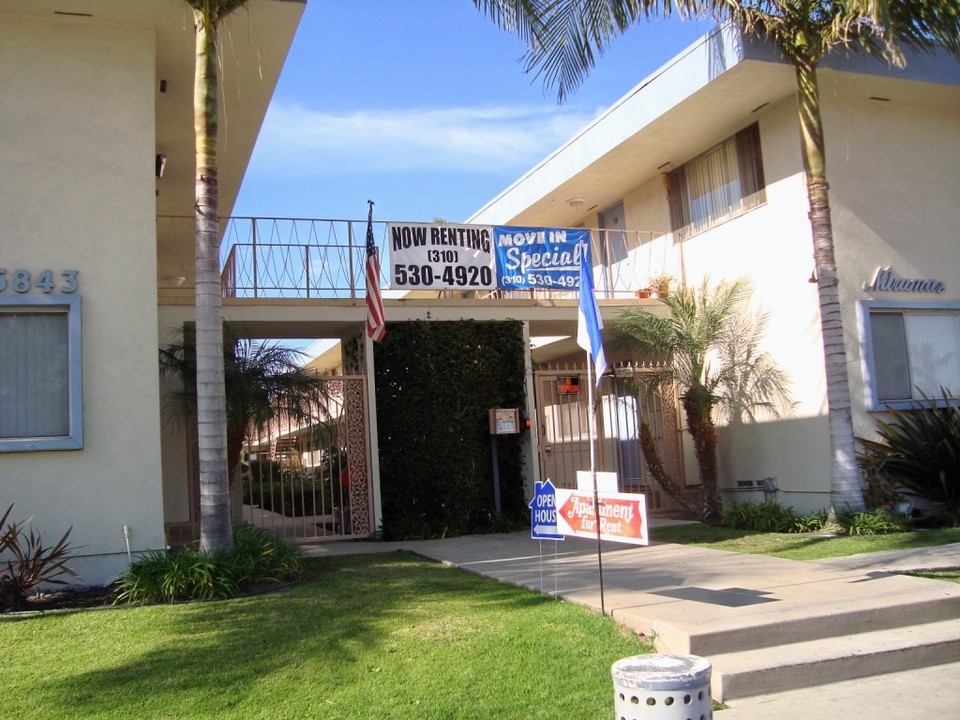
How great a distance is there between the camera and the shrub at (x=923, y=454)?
11.8 m

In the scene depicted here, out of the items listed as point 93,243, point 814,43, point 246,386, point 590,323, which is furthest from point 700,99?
point 93,243

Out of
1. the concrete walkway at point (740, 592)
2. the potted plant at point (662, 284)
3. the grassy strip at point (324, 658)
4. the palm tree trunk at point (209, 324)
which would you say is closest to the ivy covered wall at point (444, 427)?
the concrete walkway at point (740, 592)

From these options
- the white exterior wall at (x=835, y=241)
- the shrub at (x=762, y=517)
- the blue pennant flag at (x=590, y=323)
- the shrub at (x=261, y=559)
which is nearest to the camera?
the blue pennant flag at (x=590, y=323)

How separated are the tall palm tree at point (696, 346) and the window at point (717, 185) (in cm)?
137

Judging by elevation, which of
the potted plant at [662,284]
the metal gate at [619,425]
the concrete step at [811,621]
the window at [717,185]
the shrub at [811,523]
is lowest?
the concrete step at [811,621]

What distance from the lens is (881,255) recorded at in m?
13.0

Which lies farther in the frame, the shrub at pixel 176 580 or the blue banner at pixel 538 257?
the blue banner at pixel 538 257

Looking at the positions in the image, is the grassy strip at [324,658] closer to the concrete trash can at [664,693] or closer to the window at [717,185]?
the concrete trash can at [664,693]

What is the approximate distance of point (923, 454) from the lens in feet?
39.1

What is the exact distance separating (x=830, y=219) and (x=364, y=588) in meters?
8.05

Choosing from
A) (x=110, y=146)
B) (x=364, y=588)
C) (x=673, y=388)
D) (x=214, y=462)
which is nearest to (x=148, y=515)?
(x=214, y=462)

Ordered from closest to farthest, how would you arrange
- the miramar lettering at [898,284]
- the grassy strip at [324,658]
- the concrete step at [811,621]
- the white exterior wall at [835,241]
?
1. the grassy strip at [324,658]
2. the concrete step at [811,621]
3. the white exterior wall at [835,241]
4. the miramar lettering at [898,284]

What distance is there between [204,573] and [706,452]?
7.98 m

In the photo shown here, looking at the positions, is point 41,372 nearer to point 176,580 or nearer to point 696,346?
point 176,580
